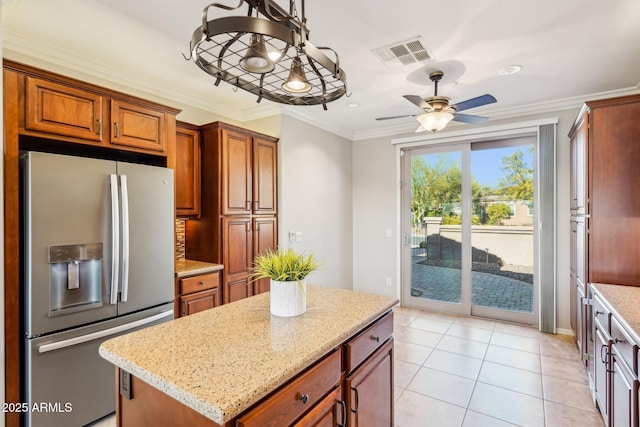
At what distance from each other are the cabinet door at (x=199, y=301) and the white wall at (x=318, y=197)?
996 millimetres

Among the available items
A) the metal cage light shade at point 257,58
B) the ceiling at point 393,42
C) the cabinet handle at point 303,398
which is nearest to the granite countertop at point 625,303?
the cabinet handle at point 303,398

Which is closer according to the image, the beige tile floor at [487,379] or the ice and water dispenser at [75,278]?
the ice and water dispenser at [75,278]

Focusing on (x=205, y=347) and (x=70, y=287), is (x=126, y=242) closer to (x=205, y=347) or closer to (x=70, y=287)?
(x=70, y=287)

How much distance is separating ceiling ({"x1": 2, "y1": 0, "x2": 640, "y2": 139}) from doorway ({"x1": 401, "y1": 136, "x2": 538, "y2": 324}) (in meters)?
0.91

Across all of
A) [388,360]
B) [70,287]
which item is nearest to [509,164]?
[388,360]

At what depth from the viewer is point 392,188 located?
4.90 meters

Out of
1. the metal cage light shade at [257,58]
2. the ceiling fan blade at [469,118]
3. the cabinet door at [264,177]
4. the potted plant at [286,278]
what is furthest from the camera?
the cabinet door at [264,177]

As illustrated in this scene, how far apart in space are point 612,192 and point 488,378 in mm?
1773

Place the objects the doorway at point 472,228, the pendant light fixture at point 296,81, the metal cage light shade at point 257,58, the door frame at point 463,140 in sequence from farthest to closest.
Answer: the doorway at point 472,228 → the door frame at point 463,140 → the pendant light fixture at point 296,81 → the metal cage light shade at point 257,58

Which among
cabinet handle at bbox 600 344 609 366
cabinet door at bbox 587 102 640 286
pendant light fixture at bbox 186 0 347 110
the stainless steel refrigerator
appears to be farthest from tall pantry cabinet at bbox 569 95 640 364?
the stainless steel refrigerator

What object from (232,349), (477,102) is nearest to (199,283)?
(232,349)

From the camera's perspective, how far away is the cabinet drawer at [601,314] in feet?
6.47

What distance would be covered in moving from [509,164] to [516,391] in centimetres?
270

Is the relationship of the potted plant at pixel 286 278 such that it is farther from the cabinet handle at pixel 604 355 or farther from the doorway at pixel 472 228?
the doorway at pixel 472 228
